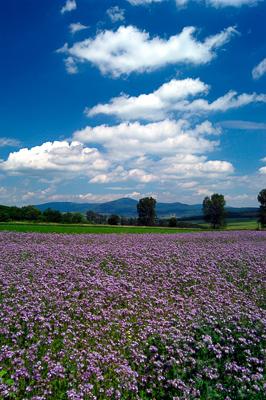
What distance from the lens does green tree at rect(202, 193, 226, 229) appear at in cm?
8975

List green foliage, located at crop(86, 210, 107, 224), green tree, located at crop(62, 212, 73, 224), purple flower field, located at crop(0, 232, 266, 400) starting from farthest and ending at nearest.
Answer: green foliage, located at crop(86, 210, 107, 224), green tree, located at crop(62, 212, 73, 224), purple flower field, located at crop(0, 232, 266, 400)

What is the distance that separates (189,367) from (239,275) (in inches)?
257

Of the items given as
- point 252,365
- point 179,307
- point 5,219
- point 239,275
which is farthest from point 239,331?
point 5,219

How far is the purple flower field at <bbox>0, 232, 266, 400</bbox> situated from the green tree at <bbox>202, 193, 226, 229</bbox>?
82602mm

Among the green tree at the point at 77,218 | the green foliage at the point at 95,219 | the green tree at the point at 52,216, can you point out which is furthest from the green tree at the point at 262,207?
the green tree at the point at 52,216

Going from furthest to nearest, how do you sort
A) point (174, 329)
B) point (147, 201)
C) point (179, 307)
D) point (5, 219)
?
point (147, 201) < point (5, 219) < point (179, 307) < point (174, 329)

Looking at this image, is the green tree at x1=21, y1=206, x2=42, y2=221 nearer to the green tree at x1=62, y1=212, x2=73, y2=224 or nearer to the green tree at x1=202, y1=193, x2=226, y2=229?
the green tree at x1=62, y1=212, x2=73, y2=224

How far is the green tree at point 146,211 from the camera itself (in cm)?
9062

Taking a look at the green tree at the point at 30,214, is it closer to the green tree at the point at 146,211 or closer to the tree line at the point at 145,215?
the tree line at the point at 145,215

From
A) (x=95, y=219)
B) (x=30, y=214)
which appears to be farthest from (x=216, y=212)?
(x=30, y=214)

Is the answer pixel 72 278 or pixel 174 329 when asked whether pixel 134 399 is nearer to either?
pixel 174 329

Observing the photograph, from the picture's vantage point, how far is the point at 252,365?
498cm

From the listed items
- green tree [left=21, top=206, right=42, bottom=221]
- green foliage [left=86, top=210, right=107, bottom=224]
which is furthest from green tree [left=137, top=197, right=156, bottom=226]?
green tree [left=21, top=206, right=42, bottom=221]

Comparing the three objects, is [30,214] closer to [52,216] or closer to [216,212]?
[52,216]
